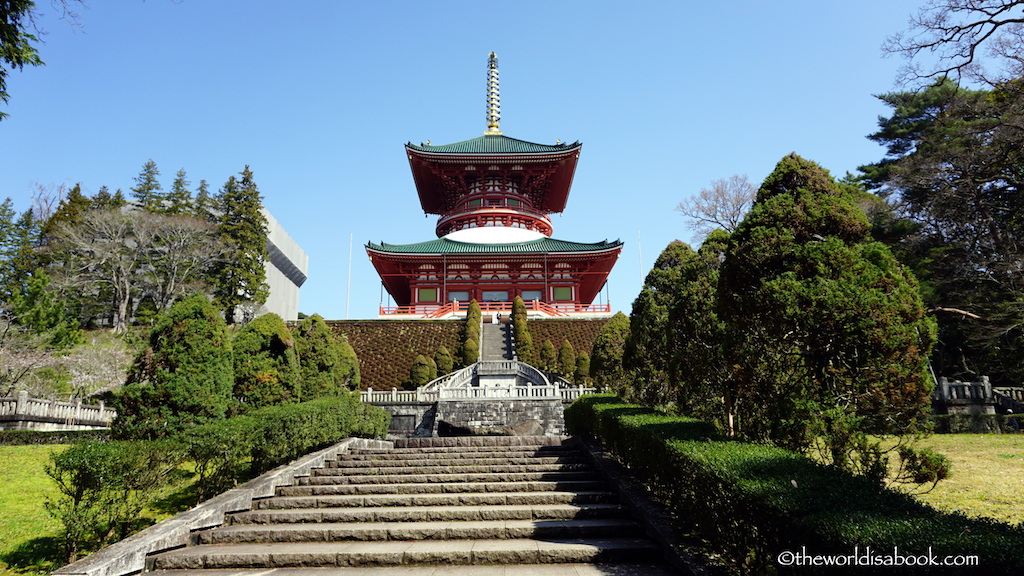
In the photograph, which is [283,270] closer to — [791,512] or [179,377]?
[179,377]

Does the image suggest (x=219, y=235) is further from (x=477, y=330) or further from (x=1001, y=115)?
(x=1001, y=115)

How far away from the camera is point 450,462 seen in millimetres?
10391

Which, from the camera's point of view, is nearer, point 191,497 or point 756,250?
point 756,250

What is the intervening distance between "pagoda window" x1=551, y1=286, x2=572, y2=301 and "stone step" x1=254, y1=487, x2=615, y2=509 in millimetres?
28810

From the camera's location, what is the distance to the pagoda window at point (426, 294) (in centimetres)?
3622

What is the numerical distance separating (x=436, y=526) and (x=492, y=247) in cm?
2909

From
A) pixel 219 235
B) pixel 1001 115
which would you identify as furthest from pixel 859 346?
pixel 219 235

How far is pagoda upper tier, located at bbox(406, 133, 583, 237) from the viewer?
3831 centimetres

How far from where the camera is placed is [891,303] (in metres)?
5.65

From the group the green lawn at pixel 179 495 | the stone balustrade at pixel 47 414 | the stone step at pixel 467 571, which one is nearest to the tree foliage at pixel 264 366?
the green lawn at pixel 179 495

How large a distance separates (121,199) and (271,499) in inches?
1654

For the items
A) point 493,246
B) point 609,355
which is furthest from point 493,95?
point 609,355

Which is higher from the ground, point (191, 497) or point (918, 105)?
point (918, 105)

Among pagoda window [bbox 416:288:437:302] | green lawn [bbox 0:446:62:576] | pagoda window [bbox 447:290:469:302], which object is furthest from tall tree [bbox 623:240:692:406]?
pagoda window [bbox 416:288:437:302]
